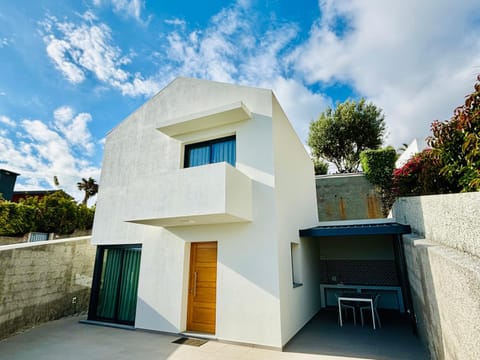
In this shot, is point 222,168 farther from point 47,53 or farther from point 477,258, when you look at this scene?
point 47,53

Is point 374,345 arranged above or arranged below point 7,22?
below

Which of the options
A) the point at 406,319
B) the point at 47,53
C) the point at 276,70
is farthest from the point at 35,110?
the point at 406,319

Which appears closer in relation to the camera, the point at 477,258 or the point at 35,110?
the point at 477,258

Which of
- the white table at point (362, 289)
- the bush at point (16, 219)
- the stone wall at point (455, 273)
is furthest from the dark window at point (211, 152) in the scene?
the bush at point (16, 219)

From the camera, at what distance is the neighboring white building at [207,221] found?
6125 mm

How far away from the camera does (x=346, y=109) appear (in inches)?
941

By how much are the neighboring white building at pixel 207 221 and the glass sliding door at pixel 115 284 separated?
4cm

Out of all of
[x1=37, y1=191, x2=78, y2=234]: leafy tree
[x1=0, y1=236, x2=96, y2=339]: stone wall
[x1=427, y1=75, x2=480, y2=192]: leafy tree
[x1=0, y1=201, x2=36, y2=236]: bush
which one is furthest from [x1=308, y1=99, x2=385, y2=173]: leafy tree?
[x1=0, y1=201, x2=36, y2=236]: bush

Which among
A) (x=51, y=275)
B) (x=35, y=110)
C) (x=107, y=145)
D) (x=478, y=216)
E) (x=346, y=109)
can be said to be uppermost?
(x=346, y=109)

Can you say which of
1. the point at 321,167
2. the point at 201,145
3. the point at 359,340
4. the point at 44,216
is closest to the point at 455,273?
→ the point at 359,340

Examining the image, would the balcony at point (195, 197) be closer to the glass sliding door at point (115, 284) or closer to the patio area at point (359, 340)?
the glass sliding door at point (115, 284)

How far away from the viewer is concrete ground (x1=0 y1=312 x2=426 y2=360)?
18.0 feet

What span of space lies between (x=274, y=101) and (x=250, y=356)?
21.7 ft

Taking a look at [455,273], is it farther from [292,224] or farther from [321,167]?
[321,167]
